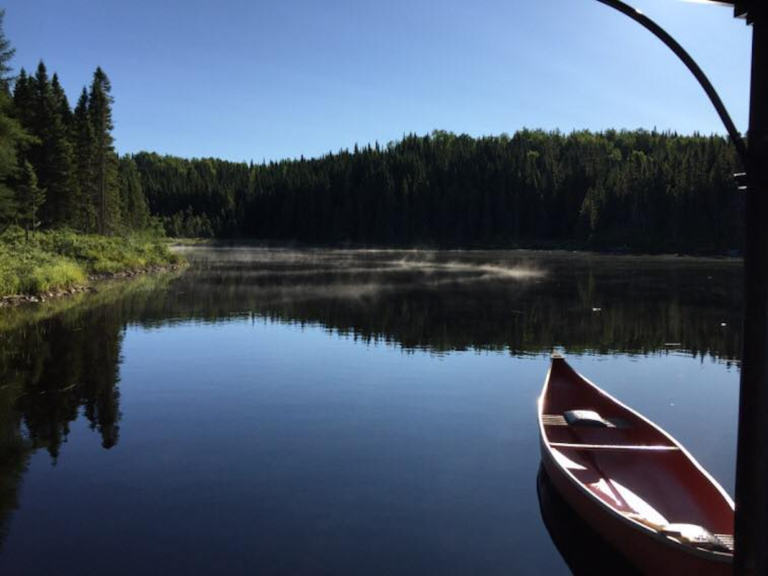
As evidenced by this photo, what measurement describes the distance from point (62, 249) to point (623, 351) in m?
44.9

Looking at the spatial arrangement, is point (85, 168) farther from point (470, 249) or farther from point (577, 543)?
point (470, 249)

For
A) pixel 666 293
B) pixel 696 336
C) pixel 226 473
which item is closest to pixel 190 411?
pixel 226 473

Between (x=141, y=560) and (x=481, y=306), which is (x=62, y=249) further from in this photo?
(x=141, y=560)

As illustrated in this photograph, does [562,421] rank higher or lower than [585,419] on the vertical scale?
lower

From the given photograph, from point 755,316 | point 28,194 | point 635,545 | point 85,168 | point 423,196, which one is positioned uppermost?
point 423,196

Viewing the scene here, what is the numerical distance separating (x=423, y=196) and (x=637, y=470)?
173 m

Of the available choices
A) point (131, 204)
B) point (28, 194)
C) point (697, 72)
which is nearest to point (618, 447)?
point (697, 72)

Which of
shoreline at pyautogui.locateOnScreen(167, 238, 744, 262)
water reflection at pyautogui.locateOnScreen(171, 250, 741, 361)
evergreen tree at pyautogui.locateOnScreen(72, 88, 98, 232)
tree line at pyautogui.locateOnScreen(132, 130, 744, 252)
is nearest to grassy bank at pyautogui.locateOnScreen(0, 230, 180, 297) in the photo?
evergreen tree at pyautogui.locateOnScreen(72, 88, 98, 232)

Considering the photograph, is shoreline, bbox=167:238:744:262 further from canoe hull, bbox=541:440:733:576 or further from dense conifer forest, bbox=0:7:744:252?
canoe hull, bbox=541:440:733:576

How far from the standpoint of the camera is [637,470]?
33.0 ft

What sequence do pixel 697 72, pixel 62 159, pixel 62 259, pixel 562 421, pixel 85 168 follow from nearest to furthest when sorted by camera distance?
pixel 697 72 → pixel 562 421 → pixel 62 259 → pixel 62 159 → pixel 85 168

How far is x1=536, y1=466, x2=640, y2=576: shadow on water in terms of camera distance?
28.4ft

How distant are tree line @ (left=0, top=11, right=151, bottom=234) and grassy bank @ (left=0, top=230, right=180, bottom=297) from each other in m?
3.83

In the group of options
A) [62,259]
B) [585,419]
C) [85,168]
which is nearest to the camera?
[585,419]
